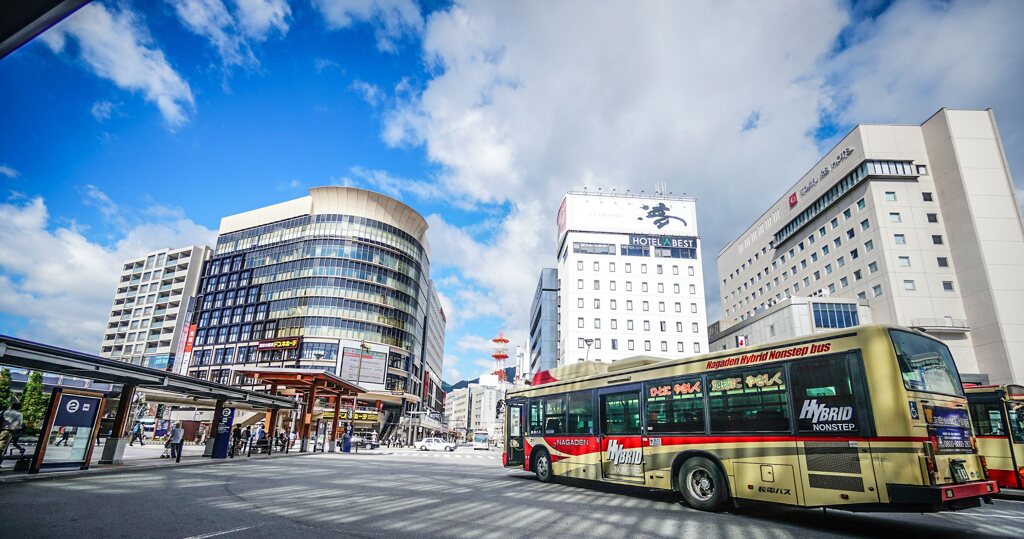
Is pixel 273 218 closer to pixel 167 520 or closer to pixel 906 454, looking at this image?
pixel 167 520

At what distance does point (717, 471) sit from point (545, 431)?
6943 mm

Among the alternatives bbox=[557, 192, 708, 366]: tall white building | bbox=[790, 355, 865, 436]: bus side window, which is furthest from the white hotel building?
bbox=[790, 355, 865, 436]: bus side window

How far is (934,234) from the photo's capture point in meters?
51.5

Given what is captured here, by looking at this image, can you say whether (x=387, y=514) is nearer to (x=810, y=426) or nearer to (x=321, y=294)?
(x=810, y=426)

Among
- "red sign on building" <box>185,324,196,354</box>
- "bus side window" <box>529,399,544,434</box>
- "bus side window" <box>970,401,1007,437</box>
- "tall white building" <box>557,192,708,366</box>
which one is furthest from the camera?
"red sign on building" <box>185,324,196,354</box>

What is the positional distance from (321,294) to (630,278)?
48458 mm

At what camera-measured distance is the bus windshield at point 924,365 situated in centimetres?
759

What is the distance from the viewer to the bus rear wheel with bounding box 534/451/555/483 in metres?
15.1

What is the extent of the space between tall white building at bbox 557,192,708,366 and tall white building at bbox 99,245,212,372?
2862 inches

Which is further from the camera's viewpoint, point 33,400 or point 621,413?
point 33,400

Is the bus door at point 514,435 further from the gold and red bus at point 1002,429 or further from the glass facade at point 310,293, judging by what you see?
the glass facade at point 310,293

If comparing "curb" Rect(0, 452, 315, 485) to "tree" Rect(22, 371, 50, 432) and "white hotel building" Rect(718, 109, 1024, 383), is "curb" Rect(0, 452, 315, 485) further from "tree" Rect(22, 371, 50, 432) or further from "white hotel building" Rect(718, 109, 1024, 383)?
"white hotel building" Rect(718, 109, 1024, 383)

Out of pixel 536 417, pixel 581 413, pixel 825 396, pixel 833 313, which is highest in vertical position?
pixel 833 313

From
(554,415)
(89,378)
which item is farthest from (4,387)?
(554,415)
